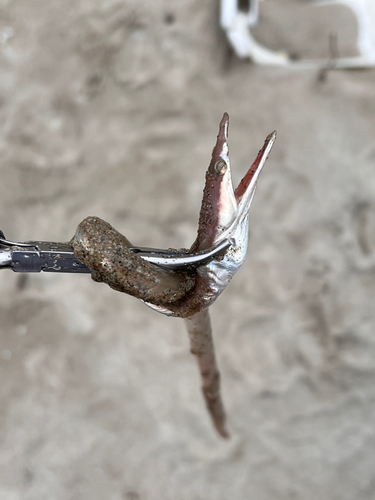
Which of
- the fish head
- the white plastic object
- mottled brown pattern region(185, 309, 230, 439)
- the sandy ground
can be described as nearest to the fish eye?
the fish head

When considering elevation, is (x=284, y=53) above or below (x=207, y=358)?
above

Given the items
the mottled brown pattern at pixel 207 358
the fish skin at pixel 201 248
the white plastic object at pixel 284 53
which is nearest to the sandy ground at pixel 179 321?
the white plastic object at pixel 284 53

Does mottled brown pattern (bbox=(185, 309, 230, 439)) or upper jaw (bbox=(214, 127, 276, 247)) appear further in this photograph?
mottled brown pattern (bbox=(185, 309, 230, 439))

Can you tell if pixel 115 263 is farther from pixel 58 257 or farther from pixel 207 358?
pixel 207 358

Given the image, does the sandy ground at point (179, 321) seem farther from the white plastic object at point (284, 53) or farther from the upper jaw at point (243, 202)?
the upper jaw at point (243, 202)

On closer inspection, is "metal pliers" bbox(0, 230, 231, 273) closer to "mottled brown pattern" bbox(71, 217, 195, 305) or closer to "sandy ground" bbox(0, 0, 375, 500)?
"mottled brown pattern" bbox(71, 217, 195, 305)

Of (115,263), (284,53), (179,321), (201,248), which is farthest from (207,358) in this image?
(284,53)

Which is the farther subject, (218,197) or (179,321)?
(179,321)
